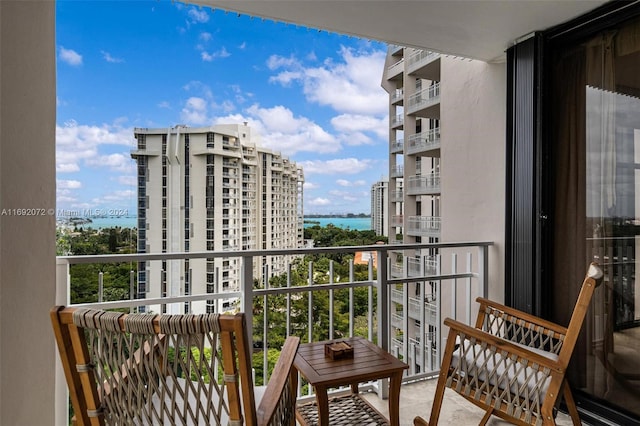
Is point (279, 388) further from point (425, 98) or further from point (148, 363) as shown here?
point (425, 98)

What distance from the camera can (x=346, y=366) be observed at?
76.2 inches

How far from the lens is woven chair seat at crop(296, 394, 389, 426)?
7.07ft

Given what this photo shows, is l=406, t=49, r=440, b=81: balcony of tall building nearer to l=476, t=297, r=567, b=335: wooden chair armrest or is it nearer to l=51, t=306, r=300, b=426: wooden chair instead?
l=476, t=297, r=567, b=335: wooden chair armrest

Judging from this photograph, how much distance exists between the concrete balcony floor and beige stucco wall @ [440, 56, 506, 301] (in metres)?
0.92

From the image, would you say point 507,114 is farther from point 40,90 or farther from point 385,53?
point 385,53

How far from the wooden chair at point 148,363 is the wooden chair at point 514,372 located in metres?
1.16

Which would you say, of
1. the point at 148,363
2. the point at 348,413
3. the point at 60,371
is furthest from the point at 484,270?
the point at 60,371

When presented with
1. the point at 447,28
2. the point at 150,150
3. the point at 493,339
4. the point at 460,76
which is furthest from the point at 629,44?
the point at 150,150

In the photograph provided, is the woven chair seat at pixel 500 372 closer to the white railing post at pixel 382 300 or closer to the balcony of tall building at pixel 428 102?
the white railing post at pixel 382 300

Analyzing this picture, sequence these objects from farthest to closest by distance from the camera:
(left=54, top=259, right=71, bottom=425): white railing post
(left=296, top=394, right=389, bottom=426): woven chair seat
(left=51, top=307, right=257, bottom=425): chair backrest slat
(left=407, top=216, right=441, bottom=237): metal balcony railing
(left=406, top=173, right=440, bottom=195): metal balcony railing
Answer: (left=406, top=173, right=440, bottom=195): metal balcony railing → (left=407, top=216, right=441, bottom=237): metal balcony railing → (left=296, top=394, right=389, bottom=426): woven chair seat → (left=54, top=259, right=71, bottom=425): white railing post → (left=51, top=307, right=257, bottom=425): chair backrest slat

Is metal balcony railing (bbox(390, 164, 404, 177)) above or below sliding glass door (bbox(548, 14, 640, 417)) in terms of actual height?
above

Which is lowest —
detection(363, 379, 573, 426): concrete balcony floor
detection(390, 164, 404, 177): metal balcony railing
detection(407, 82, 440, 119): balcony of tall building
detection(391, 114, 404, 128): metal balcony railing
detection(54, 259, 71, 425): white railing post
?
detection(363, 379, 573, 426): concrete balcony floor

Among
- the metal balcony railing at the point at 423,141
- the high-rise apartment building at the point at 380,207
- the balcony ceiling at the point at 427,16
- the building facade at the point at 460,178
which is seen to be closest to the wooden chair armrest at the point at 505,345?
the building facade at the point at 460,178

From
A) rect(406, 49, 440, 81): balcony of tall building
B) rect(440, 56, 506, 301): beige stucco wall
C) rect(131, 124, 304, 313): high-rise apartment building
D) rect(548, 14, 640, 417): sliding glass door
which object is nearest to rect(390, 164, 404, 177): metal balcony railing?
rect(131, 124, 304, 313): high-rise apartment building
